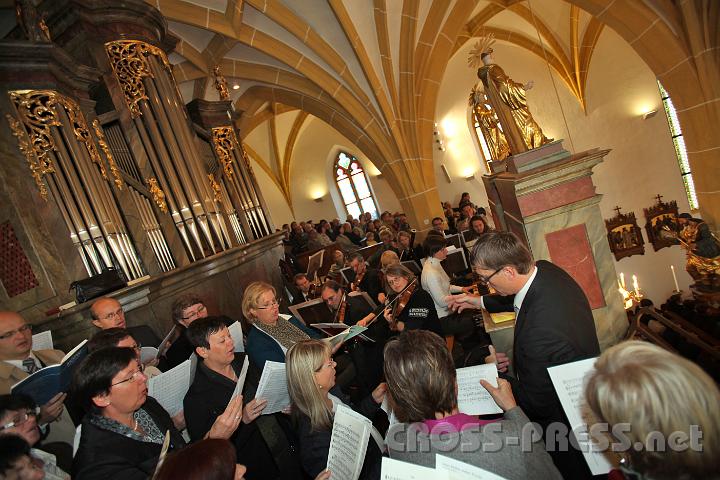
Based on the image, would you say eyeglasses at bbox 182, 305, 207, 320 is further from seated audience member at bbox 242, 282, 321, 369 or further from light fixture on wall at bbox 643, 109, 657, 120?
light fixture on wall at bbox 643, 109, 657, 120

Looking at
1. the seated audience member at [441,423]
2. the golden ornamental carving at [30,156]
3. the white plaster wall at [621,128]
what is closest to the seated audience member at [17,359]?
the golden ornamental carving at [30,156]

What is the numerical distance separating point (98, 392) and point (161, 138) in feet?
15.8

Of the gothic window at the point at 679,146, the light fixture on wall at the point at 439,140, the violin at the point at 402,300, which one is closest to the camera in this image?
the violin at the point at 402,300

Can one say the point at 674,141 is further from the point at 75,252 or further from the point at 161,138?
the point at 75,252

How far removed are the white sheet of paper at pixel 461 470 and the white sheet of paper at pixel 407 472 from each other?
2 cm

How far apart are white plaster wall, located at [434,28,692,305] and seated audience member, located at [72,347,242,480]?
1146 centimetres

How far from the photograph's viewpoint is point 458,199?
51.2 ft

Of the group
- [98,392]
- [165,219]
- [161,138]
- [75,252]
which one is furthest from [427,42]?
[98,392]

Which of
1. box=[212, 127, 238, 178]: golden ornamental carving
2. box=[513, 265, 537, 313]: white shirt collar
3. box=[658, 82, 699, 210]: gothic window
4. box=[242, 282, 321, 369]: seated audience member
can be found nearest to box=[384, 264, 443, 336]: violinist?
box=[242, 282, 321, 369]: seated audience member

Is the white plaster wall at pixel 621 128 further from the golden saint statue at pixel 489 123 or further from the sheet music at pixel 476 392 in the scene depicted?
the sheet music at pixel 476 392

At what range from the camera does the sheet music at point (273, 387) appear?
2.22 metres

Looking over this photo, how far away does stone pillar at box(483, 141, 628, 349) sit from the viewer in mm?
3096

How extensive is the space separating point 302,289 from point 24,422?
4.42 m

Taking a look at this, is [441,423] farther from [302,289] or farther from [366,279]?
[302,289]
